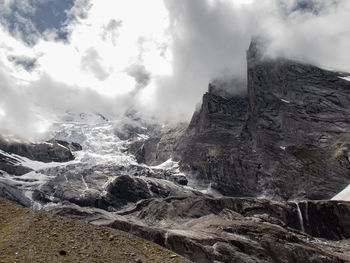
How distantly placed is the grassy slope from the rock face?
6526cm

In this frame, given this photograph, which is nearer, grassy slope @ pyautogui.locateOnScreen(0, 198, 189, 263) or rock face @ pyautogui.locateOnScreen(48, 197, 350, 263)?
grassy slope @ pyautogui.locateOnScreen(0, 198, 189, 263)

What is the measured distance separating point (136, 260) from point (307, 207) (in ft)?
495

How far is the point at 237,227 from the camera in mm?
129625

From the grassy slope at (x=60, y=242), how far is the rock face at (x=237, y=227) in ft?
214

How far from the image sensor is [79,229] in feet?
131

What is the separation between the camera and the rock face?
358 feet

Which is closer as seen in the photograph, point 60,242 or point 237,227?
point 60,242

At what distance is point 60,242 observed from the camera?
36.4 m

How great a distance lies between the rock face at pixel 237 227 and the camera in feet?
358

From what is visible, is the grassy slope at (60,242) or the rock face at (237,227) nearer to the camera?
the grassy slope at (60,242)

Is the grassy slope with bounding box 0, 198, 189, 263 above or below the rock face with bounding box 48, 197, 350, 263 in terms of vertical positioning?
below

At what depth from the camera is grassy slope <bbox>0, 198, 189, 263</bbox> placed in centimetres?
3397

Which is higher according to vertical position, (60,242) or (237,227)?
(237,227)

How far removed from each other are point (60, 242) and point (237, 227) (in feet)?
330
